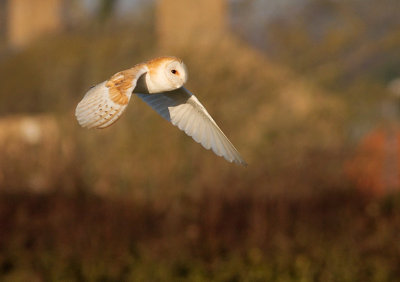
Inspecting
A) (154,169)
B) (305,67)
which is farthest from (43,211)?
(305,67)

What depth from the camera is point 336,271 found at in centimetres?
389


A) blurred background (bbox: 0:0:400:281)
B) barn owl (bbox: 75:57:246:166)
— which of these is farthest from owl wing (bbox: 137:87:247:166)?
blurred background (bbox: 0:0:400:281)

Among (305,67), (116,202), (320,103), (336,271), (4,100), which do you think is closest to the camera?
(336,271)

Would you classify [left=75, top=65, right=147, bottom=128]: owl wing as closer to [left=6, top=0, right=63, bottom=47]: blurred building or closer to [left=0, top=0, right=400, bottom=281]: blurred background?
[left=0, top=0, right=400, bottom=281]: blurred background

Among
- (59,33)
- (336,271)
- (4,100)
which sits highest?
(59,33)

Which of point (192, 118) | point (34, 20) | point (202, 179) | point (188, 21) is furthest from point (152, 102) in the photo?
point (34, 20)

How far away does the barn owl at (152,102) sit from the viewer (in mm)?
626

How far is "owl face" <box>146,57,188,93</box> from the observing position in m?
0.68

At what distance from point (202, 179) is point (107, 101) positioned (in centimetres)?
423

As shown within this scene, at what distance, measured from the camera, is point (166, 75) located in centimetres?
70

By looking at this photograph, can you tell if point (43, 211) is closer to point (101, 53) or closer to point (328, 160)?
point (101, 53)

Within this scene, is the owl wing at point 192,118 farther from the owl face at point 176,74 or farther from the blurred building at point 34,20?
the blurred building at point 34,20

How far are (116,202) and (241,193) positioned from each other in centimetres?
92

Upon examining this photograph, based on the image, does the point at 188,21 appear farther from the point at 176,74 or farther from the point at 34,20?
the point at 34,20
